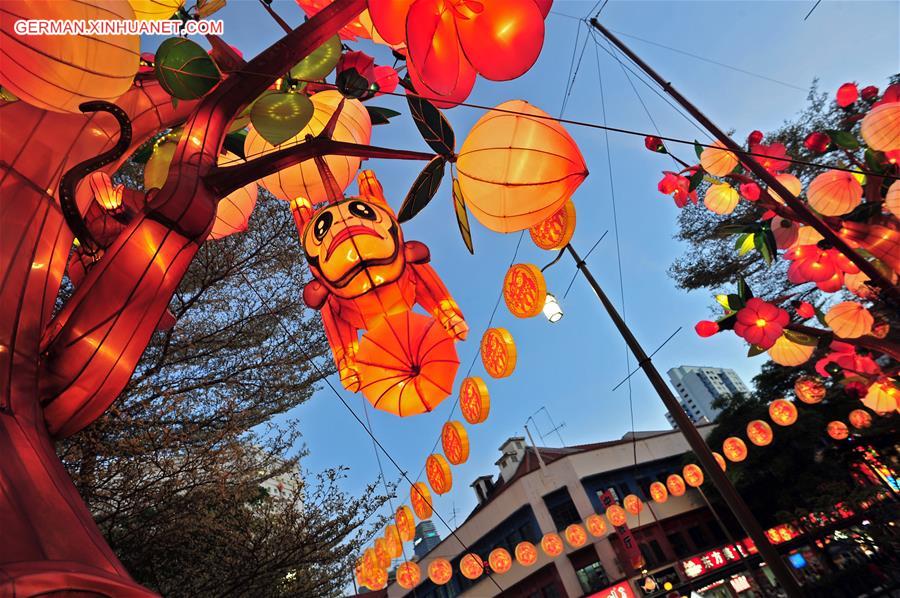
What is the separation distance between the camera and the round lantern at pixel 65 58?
1404 millimetres

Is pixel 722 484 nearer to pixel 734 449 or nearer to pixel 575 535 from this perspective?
pixel 734 449

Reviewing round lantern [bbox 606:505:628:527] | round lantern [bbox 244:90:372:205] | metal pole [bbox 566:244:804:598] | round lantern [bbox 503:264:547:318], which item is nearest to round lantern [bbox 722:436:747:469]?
round lantern [bbox 606:505:628:527]

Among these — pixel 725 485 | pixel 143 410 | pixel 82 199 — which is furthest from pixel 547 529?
pixel 82 199

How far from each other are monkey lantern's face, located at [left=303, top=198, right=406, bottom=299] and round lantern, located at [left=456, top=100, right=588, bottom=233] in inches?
27.9

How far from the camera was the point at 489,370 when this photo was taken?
211 inches

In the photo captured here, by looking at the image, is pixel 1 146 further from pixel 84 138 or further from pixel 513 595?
pixel 513 595

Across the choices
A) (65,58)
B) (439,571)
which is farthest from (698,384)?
(65,58)

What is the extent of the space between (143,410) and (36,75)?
5.04m

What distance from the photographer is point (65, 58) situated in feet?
4.83

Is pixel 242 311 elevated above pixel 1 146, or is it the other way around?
pixel 242 311

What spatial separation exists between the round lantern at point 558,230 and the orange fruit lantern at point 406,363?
136 cm

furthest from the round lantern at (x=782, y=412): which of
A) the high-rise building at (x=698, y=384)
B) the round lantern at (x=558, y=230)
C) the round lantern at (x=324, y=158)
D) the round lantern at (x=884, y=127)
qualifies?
the high-rise building at (x=698, y=384)

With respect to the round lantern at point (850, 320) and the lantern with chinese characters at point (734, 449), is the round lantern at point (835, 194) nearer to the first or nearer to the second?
the round lantern at point (850, 320)

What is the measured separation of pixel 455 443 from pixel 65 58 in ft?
19.4
